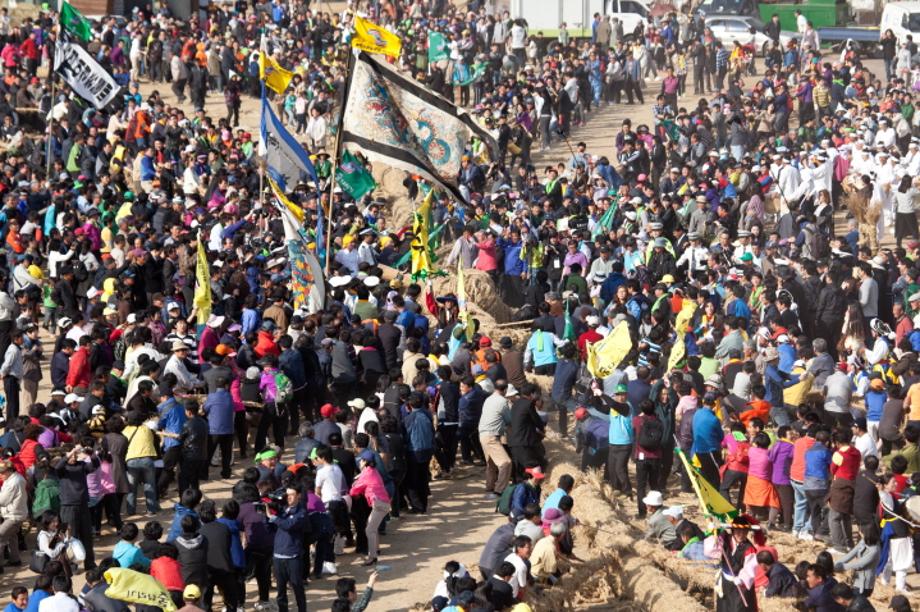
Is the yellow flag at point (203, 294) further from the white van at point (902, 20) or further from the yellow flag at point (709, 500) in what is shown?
the white van at point (902, 20)

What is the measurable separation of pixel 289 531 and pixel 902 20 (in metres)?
31.0

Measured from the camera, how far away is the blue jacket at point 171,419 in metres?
17.4

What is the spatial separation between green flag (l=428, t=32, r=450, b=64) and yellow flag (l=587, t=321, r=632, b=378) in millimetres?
19984

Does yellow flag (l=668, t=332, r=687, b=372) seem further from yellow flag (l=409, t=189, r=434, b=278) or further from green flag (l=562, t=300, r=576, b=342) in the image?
yellow flag (l=409, t=189, r=434, b=278)

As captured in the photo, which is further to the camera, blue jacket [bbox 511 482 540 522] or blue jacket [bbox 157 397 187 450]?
blue jacket [bbox 157 397 187 450]

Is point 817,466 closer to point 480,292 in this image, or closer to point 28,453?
point 28,453

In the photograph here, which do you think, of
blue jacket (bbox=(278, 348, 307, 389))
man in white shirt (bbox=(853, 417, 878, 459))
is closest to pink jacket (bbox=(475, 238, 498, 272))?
blue jacket (bbox=(278, 348, 307, 389))

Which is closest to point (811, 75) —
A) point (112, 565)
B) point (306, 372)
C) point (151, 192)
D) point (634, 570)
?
point (151, 192)

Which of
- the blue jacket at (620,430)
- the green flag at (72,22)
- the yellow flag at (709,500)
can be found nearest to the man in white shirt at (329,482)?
the blue jacket at (620,430)

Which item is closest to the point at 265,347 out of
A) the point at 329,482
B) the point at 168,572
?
the point at 329,482

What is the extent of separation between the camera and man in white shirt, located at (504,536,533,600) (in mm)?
14297

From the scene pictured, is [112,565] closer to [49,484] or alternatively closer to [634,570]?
[49,484]

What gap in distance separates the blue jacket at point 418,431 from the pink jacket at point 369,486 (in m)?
1.14

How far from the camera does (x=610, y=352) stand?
1912cm
